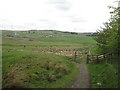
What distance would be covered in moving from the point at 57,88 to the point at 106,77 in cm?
550

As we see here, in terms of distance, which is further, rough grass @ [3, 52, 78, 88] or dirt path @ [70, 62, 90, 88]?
rough grass @ [3, 52, 78, 88]

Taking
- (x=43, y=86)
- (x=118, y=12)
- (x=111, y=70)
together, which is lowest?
(x=43, y=86)

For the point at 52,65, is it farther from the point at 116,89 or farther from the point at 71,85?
the point at 116,89

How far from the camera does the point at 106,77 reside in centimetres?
1823

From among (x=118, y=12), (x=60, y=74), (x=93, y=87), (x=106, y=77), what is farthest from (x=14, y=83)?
(x=118, y=12)

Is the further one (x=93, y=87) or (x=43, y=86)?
(x=43, y=86)

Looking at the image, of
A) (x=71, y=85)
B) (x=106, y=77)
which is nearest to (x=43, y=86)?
→ (x=71, y=85)

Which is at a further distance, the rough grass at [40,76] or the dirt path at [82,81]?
the rough grass at [40,76]

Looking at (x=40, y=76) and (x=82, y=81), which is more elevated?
(x=40, y=76)

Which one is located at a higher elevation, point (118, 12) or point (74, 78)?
point (118, 12)

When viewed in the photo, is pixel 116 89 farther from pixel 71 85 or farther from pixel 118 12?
pixel 118 12

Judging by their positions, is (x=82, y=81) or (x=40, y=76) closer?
(x=82, y=81)

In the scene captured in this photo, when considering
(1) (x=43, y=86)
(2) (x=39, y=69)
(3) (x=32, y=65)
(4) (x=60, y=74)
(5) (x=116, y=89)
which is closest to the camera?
(5) (x=116, y=89)

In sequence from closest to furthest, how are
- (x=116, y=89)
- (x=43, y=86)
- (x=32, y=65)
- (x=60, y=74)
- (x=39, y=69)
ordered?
(x=116, y=89)
(x=43, y=86)
(x=60, y=74)
(x=39, y=69)
(x=32, y=65)
